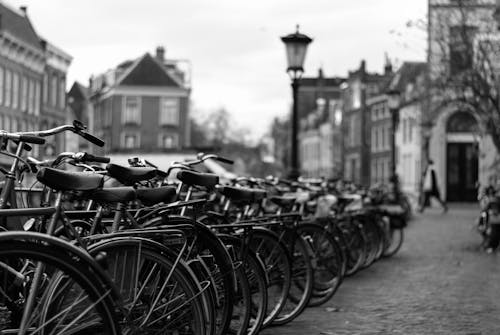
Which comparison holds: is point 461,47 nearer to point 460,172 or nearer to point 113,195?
point 113,195

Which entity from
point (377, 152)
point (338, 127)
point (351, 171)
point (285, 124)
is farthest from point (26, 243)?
point (285, 124)

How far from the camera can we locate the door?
175 feet

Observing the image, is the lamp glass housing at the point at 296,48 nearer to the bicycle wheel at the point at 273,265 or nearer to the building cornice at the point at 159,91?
the bicycle wheel at the point at 273,265

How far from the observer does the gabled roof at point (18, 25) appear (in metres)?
38.5

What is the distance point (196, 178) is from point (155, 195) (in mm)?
334

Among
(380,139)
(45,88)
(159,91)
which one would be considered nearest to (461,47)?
(45,88)

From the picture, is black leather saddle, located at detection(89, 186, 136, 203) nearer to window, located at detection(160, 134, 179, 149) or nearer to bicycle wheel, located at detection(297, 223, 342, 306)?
bicycle wheel, located at detection(297, 223, 342, 306)

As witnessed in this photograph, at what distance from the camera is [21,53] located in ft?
116

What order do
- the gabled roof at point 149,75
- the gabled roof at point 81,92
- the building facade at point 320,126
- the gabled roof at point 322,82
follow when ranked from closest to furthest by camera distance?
the gabled roof at point 81,92 → the gabled roof at point 149,75 → the building facade at point 320,126 → the gabled roof at point 322,82

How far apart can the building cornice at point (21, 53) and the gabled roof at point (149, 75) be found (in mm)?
23639

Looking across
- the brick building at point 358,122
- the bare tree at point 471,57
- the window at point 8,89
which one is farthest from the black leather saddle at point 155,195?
the brick building at point 358,122

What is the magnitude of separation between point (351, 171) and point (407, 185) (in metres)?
24.3

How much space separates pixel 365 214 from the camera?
12461mm

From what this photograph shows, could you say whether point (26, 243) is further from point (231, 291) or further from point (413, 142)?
point (413, 142)
